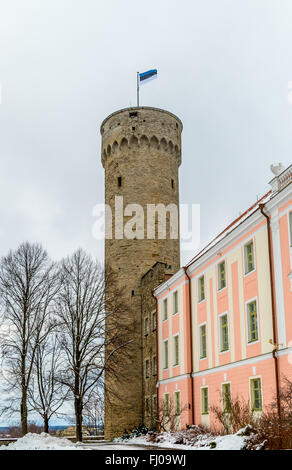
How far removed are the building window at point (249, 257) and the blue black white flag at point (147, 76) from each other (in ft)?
82.8

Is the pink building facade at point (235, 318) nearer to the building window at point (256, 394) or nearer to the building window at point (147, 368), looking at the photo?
the building window at point (256, 394)

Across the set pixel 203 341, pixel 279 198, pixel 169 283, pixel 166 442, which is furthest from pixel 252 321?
pixel 169 283

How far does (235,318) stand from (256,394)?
11.2ft

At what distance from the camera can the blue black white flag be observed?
46719 mm

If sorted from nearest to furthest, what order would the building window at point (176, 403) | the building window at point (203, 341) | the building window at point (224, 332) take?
the building window at point (224, 332), the building window at point (203, 341), the building window at point (176, 403)

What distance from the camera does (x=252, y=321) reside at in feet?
78.8

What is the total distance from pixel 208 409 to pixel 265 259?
337 inches

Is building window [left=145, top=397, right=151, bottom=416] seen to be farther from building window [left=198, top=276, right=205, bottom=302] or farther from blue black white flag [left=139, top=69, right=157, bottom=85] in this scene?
blue black white flag [left=139, top=69, right=157, bottom=85]

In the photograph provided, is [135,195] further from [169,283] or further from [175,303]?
[175,303]

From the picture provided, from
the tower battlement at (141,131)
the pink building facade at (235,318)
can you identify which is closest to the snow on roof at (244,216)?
the pink building facade at (235,318)

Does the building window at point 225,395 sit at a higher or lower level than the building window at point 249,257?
lower

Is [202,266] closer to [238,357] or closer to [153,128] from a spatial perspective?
[238,357]

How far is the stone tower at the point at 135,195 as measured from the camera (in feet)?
131

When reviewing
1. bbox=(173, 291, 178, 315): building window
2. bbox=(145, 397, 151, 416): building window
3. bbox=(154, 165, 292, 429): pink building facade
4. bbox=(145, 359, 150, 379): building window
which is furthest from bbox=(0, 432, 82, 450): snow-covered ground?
bbox=(145, 359, 150, 379): building window
